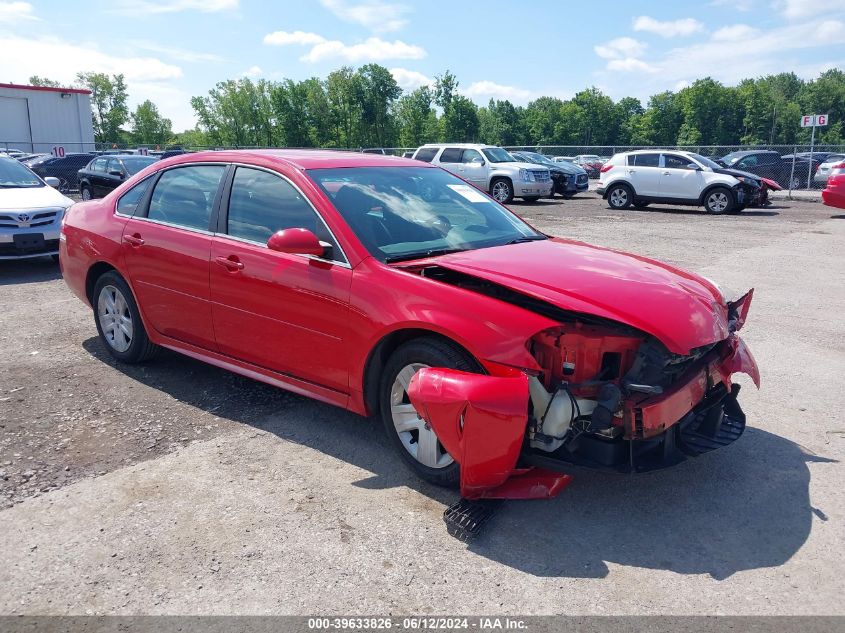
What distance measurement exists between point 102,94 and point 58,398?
110m

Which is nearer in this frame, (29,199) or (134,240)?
(134,240)

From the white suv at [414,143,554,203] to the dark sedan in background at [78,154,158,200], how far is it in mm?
8408

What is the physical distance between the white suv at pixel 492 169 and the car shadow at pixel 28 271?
13.1 meters

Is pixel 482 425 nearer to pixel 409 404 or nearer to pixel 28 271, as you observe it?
pixel 409 404

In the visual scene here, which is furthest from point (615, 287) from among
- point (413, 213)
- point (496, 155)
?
point (496, 155)

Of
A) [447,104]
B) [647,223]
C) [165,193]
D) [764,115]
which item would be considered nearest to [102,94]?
[447,104]

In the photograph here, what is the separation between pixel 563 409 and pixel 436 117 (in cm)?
8153

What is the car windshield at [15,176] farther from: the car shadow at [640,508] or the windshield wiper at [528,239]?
the windshield wiper at [528,239]

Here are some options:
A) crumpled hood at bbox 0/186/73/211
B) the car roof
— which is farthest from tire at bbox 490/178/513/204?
the car roof

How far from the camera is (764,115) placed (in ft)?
294

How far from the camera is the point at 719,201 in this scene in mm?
19047

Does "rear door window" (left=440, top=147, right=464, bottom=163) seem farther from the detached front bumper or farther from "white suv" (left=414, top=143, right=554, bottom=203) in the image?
the detached front bumper

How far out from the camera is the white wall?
44.3m

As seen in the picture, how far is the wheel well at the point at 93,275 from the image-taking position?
5.48m
